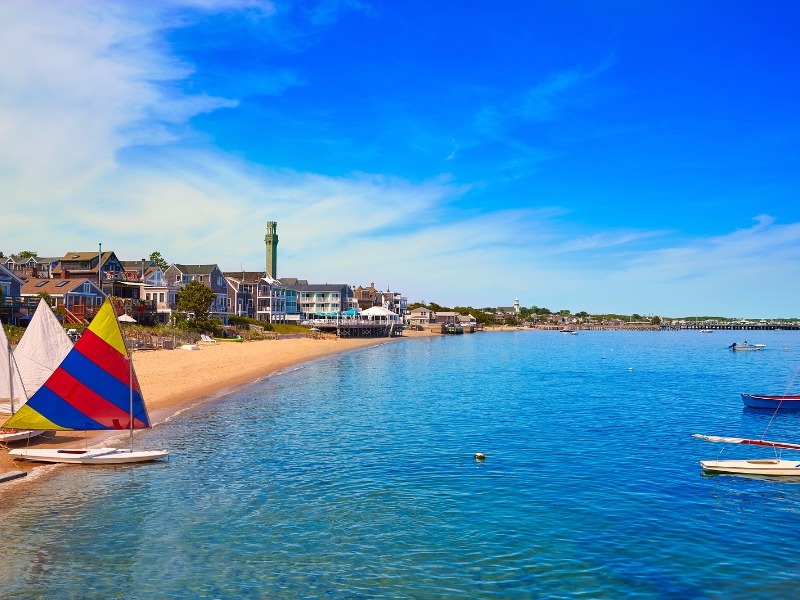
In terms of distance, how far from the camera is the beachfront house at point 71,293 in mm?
77812

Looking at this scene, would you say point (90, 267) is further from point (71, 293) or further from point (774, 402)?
point (774, 402)

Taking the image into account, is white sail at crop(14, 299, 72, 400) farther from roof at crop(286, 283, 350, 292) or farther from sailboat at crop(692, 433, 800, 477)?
roof at crop(286, 283, 350, 292)

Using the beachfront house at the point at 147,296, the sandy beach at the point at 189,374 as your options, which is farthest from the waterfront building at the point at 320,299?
the sandy beach at the point at 189,374

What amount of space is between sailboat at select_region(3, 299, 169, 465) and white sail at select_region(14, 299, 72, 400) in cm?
392

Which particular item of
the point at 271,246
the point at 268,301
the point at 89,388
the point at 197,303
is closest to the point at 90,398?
the point at 89,388

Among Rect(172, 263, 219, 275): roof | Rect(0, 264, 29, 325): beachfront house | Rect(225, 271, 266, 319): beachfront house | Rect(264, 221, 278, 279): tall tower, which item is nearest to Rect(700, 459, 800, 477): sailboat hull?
Rect(0, 264, 29, 325): beachfront house

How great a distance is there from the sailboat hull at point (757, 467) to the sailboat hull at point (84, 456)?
24.0 metres

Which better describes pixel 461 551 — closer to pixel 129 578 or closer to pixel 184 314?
pixel 129 578

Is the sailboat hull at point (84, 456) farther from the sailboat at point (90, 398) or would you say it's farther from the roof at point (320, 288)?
the roof at point (320, 288)

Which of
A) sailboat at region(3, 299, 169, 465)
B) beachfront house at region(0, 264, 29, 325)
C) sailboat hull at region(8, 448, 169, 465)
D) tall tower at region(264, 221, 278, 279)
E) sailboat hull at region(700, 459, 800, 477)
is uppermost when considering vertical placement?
tall tower at region(264, 221, 278, 279)

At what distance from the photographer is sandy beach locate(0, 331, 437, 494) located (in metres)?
28.6

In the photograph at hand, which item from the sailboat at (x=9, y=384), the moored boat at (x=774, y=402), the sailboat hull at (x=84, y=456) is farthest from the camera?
the moored boat at (x=774, y=402)

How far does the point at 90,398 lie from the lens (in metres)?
24.9

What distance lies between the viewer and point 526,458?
28.6 meters
